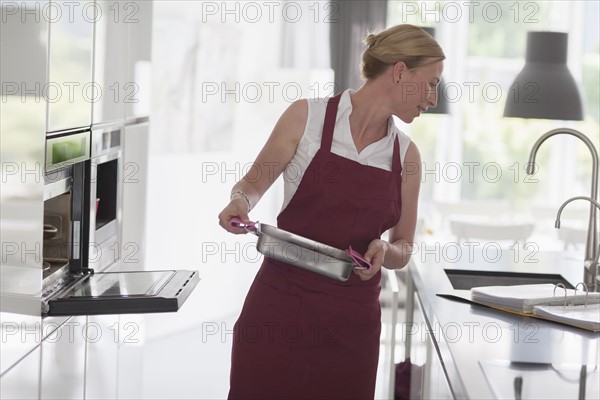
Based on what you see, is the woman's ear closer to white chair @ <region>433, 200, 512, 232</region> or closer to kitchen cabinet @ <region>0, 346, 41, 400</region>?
kitchen cabinet @ <region>0, 346, 41, 400</region>

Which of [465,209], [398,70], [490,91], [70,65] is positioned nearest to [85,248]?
[70,65]

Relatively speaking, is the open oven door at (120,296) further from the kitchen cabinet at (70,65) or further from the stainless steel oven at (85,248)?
the kitchen cabinet at (70,65)

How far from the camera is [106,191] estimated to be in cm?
271

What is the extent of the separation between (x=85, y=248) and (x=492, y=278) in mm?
1136

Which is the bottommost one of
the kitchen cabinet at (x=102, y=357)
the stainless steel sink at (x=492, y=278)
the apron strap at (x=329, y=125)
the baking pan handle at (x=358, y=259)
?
the kitchen cabinet at (x=102, y=357)

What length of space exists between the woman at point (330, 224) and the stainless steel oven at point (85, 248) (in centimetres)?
23

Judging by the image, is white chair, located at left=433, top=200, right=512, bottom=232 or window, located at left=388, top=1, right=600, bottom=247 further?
window, located at left=388, top=1, right=600, bottom=247

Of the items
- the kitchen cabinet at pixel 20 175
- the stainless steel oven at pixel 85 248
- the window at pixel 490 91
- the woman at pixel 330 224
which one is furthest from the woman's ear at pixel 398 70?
the window at pixel 490 91

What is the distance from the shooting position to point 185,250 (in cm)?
467

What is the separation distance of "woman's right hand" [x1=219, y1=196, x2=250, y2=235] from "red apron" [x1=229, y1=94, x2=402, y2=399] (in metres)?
0.20

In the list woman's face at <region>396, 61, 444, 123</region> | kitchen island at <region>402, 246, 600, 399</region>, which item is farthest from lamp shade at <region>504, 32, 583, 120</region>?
woman's face at <region>396, 61, 444, 123</region>

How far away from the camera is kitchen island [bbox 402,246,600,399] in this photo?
4.75 feet

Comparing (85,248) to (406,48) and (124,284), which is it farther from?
(406,48)

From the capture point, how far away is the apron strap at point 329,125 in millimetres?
2156
